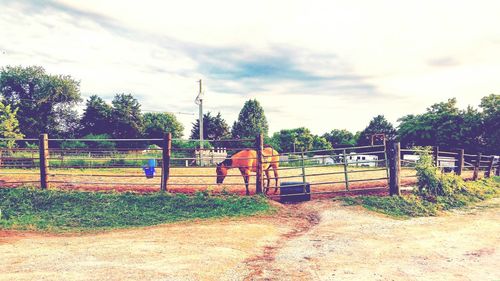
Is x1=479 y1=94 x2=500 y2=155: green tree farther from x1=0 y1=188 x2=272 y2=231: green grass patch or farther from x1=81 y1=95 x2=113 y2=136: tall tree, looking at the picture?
x1=81 y1=95 x2=113 y2=136: tall tree

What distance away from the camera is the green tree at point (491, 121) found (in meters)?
33.0

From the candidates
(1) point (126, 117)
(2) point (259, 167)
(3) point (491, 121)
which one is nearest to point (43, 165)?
(2) point (259, 167)

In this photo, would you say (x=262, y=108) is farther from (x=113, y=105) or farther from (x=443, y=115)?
(x=443, y=115)

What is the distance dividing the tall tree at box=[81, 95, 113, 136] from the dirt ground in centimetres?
4592

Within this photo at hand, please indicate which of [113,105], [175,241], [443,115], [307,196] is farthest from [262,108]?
[175,241]

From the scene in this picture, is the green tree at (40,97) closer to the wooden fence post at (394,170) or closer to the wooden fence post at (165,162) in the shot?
the wooden fence post at (165,162)

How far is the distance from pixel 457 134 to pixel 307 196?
33.0m

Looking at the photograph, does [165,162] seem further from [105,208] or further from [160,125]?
[160,125]

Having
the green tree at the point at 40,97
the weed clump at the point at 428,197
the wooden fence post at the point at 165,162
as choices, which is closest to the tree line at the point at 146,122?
the green tree at the point at 40,97

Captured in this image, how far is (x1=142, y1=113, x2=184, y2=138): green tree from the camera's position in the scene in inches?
2259

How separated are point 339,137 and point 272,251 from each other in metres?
72.9

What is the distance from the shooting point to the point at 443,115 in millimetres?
39844

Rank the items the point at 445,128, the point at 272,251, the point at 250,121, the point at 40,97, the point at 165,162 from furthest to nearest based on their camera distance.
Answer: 1. the point at 250,121
2. the point at 40,97
3. the point at 445,128
4. the point at 165,162
5. the point at 272,251

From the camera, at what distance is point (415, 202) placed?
9578mm
